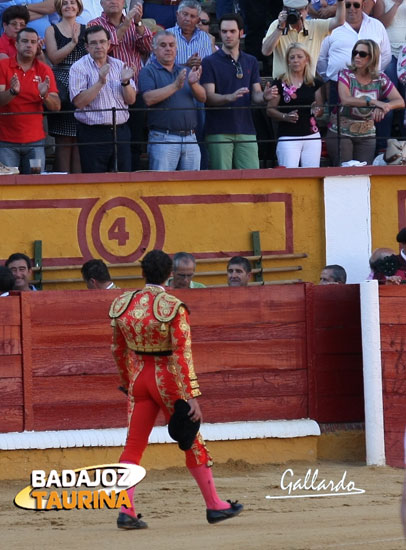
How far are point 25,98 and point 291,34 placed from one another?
2.15 meters

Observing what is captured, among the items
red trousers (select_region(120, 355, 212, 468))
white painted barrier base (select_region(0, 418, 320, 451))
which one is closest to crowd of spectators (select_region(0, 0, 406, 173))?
white painted barrier base (select_region(0, 418, 320, 451))

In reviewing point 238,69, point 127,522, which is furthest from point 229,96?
point 127,522

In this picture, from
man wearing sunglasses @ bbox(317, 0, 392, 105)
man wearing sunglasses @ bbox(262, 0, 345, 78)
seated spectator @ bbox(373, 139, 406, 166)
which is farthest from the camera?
man wearing sunglasses @ bbox(317, 0, 392, 105)

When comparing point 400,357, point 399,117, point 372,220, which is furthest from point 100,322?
point 399,117

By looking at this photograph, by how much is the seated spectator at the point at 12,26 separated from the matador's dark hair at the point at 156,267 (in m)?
3.62

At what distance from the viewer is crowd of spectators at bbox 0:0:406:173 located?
28.9 ft

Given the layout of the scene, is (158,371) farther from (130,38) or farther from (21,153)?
(130,38)

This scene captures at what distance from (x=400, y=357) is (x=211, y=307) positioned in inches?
48.2

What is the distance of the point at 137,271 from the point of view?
9.29 m

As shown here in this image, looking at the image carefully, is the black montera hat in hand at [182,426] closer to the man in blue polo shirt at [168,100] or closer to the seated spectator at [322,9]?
the man in blue polo shirt at [168,100]

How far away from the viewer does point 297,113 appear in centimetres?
916

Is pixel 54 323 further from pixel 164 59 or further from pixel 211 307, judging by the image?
pixel 164 59

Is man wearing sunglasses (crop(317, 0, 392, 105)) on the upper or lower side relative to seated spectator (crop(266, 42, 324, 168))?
upper

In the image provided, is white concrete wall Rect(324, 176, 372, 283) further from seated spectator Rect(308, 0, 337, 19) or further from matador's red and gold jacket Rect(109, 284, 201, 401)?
matador's red and gold jacket Rect(109, 284, 201, 401)
